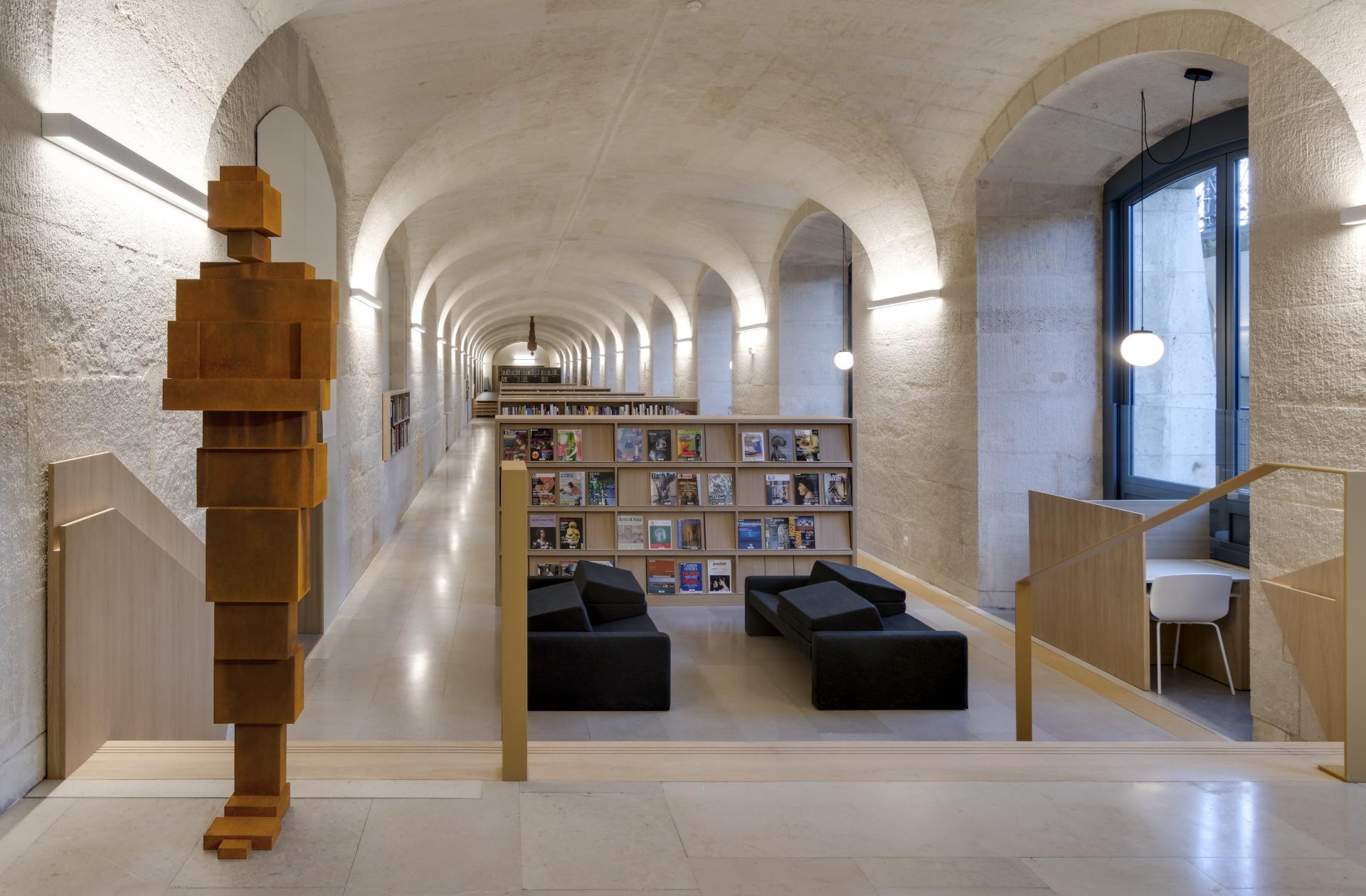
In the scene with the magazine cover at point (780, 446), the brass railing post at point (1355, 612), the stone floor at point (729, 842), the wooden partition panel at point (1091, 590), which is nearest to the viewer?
the stone floor at point (729, 842)

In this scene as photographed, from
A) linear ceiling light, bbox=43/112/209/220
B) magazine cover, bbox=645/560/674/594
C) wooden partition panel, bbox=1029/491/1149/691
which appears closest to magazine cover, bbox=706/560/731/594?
magazine cover, bbox=645/560/674/594

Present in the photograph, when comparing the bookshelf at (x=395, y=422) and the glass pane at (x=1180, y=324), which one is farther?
the bookshelf at (x=395, y=422)

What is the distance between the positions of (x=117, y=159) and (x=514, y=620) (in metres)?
2.06

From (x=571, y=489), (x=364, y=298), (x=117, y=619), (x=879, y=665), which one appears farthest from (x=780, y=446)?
(x=117, y=619)

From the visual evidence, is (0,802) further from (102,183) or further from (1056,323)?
(1056,323)

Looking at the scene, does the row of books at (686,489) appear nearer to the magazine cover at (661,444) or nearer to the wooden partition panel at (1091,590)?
the magazine cover at (661,444)

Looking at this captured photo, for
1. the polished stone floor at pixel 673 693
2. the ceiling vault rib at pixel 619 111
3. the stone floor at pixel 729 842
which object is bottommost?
the polished stone floor at pixel 673 693

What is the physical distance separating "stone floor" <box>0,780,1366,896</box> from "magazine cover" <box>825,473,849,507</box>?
4.80m

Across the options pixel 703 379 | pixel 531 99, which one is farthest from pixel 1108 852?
pixel 703 379

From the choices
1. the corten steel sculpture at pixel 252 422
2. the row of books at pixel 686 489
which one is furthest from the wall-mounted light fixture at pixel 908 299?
the corten steel sculpture at pixel 252 422

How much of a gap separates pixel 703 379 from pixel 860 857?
1562 cm

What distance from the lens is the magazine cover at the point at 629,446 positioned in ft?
24.7

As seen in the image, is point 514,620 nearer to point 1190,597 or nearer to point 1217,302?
point 1190,597

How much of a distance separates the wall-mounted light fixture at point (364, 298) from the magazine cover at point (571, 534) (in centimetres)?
258
